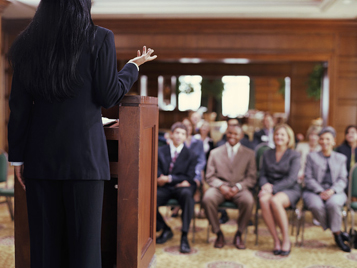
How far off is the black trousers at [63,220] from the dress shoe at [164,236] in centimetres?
261

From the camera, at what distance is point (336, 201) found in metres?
4.14

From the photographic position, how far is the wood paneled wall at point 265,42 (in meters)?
8.20

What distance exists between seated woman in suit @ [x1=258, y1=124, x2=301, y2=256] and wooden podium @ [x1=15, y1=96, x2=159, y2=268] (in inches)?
87.5

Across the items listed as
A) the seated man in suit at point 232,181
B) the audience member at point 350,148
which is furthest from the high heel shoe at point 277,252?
the audience member at point 350,148

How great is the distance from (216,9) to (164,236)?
16.1 feet

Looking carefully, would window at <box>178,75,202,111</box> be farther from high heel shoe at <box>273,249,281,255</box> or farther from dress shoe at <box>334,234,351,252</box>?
high heel shoe at <box>273,249,281,255</box>

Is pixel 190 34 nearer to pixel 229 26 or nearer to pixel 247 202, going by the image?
pixel 229 26

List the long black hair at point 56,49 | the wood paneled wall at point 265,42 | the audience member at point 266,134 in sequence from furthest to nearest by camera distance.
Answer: the wood paneled wall at point 265,42 < the audience member at point 266,134 < the long black hair at point 56,49

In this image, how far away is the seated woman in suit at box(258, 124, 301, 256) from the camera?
163 inches

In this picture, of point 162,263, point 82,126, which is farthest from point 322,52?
point 82,126

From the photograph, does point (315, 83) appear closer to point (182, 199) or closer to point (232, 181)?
point (232, 181)

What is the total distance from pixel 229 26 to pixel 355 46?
2.67m

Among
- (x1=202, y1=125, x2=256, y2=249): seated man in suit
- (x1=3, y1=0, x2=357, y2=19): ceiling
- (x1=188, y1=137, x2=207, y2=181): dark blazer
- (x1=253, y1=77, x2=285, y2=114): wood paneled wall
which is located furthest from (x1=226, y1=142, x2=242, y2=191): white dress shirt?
(x1=253, y1=77, x2=285, y2=114): wood paneled wall

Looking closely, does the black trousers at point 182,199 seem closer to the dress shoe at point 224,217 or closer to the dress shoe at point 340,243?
the dress shoe at point 224,217
